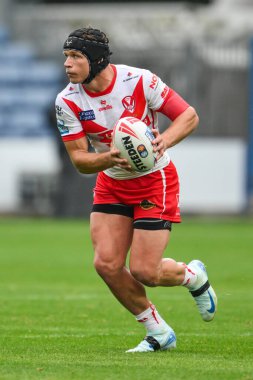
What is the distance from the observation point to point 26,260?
17.8 m

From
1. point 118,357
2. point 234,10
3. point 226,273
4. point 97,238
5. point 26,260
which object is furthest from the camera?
point 234,10

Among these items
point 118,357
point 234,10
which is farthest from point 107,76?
point 234,10

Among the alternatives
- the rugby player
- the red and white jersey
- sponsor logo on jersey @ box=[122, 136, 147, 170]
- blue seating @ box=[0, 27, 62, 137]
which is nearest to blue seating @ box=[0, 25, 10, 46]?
blue seating @ box=[0, 27, 62, 137]

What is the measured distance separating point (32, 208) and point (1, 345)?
19.4 meters

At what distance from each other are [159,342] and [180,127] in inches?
62.9

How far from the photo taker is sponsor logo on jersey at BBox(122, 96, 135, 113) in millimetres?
8781

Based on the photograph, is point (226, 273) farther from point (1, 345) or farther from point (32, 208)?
point (32, 208)

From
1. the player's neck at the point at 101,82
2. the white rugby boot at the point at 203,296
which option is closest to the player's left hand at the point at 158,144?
the player's neck at the point at 101,82

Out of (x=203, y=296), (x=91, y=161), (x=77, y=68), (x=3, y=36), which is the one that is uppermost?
(x=77, y=68)

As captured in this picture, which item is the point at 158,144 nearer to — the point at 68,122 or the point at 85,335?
the point at 68,122

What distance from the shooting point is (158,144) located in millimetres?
8492

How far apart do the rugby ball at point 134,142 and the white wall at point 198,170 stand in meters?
18.5

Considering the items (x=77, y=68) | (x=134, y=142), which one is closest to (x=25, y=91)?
(x=77, y=68)

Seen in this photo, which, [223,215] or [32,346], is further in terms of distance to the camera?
[223,215]
